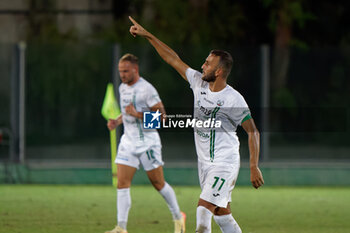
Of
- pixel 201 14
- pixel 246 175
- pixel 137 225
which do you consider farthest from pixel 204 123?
pixel 201 14

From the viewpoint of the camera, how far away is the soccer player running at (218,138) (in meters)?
9.99

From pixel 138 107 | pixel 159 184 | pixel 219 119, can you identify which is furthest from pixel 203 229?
pixel 138 107

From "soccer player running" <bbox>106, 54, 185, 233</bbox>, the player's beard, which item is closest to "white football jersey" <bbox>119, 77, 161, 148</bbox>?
"soccer player running" <bbox>106, 54, 185, 233</bbox>

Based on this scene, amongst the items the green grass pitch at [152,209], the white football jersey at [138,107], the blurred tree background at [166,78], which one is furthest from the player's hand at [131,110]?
the blurred tree background at [166,78]

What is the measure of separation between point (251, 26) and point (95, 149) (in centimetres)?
785

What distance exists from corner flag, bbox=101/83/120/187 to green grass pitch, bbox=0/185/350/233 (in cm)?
47

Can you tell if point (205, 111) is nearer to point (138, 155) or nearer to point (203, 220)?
point (203, 220)

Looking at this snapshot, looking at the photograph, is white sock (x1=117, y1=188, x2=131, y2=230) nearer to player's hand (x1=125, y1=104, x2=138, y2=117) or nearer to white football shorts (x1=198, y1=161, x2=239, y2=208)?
player's hand (x1=125, y1=104, x2=138, y2=117)

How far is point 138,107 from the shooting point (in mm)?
13016

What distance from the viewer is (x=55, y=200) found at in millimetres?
16391

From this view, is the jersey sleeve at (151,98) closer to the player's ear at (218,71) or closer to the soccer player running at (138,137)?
the soccer player running at (138,137)

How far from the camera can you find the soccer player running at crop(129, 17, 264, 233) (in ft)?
32.8

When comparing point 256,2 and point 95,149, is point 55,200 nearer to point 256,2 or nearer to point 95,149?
point 95,149

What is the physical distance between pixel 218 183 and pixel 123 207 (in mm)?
2413
